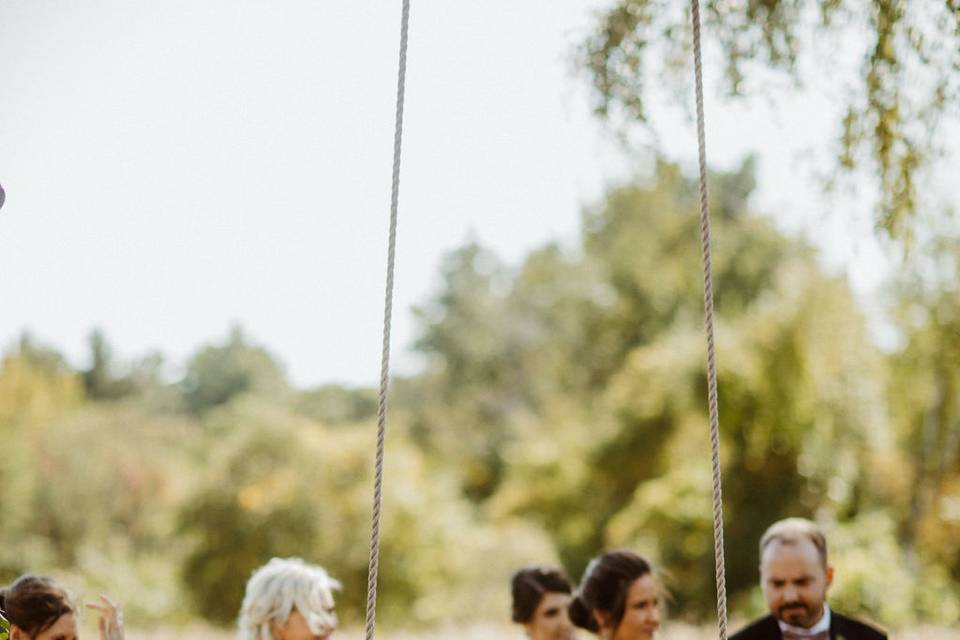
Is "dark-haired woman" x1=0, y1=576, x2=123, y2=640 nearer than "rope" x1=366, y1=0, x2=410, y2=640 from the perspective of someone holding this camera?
No

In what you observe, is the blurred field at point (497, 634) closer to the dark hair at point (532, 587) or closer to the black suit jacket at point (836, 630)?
the dark hair at point (532, 587)

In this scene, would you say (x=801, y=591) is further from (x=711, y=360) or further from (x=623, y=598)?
(x=711, y=360)

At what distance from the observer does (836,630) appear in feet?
8.75

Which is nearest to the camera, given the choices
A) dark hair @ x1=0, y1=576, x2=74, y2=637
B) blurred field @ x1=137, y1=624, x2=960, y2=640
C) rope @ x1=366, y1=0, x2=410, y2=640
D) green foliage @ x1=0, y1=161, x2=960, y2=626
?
rope @ x1=366, y1=0, x2=410, y2=640

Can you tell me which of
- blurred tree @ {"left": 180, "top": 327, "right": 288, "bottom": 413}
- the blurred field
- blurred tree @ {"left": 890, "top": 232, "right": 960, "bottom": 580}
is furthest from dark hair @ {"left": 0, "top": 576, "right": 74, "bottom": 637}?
blurred tree @ {"left": 180, "top": 327, "right": 288, "bottom": 413}

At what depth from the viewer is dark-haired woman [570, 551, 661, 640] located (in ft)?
9.20

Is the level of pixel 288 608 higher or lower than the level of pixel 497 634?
higher

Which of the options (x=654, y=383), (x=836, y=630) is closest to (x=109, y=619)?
(x=836, y=630)

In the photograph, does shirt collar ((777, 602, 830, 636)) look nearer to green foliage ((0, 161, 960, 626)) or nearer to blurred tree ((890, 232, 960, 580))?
green foliage ((0, 161, 960, 626))

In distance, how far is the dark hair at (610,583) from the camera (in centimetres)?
283

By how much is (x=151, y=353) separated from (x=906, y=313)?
63.1 feet

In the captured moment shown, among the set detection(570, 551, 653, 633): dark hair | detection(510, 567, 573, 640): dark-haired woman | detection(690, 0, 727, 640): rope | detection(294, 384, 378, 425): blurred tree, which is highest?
detection(294, 384, 378, 425): blurred tree

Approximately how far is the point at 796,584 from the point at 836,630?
0.16m

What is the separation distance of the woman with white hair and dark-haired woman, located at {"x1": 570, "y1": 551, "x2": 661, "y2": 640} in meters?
0.72
